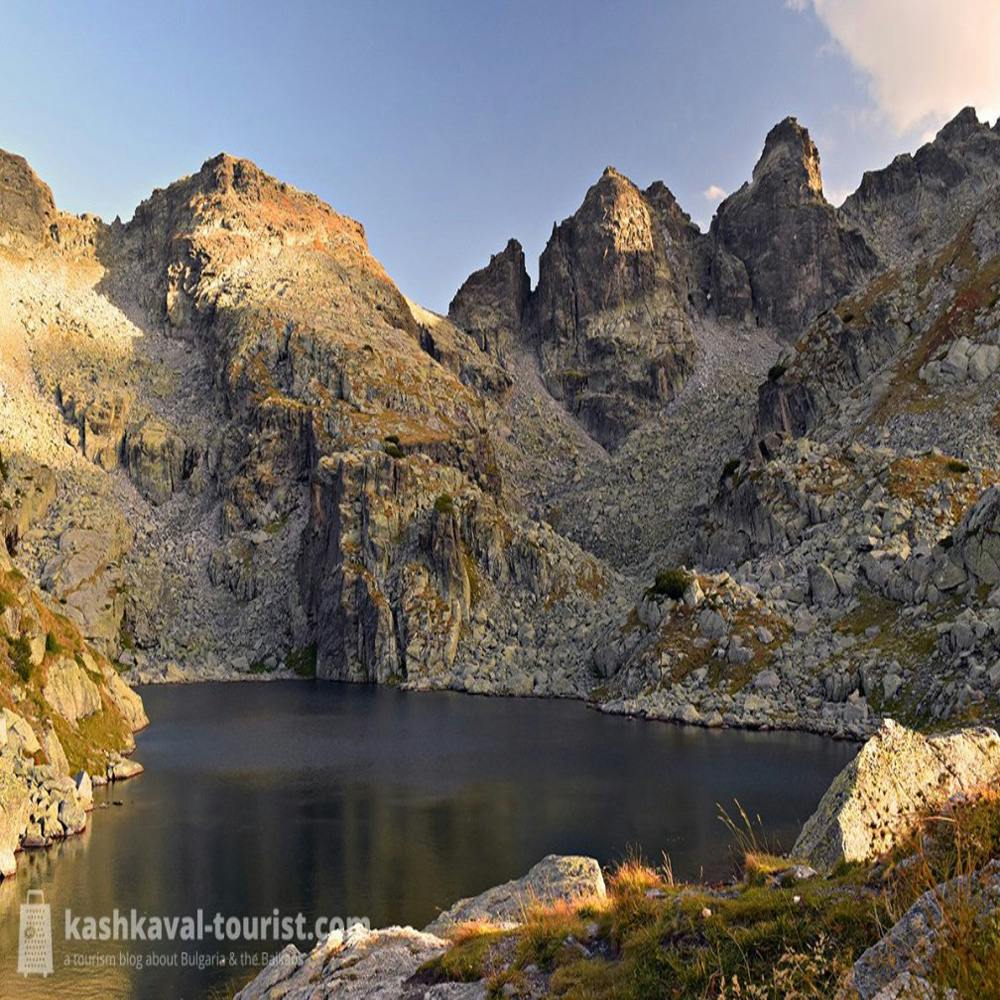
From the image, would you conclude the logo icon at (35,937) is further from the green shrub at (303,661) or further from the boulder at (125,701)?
the green shrub at (303,661)

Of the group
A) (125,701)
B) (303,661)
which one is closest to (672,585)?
(125,701)

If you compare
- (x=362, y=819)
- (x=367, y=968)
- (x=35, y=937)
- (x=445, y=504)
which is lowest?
(x=362, y=819)

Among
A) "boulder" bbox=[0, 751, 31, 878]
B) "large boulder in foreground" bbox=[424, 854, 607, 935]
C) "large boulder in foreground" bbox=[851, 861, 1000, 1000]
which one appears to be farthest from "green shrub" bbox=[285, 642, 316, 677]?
"large boulder in foreground" bbox=[851, 861, 1000, 1000]

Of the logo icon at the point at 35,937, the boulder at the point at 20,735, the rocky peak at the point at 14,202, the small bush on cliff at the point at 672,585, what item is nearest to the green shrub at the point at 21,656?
the boulder at the point at 20,735

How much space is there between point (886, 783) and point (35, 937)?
109 ft

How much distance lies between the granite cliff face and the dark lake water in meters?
14.1

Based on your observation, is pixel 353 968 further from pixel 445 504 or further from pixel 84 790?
pixel 445 504

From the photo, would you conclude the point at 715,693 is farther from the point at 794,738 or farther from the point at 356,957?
the point at 356,957

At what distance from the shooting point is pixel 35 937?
32.7 m

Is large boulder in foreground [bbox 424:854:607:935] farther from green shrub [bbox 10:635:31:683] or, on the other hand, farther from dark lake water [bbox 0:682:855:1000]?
green shrub [bbox 10:635:31:683]

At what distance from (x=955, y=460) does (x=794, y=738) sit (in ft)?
163

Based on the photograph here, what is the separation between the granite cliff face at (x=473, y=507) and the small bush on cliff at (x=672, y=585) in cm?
62

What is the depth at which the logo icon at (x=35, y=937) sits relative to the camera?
1190 inches

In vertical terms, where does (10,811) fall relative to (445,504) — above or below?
below
